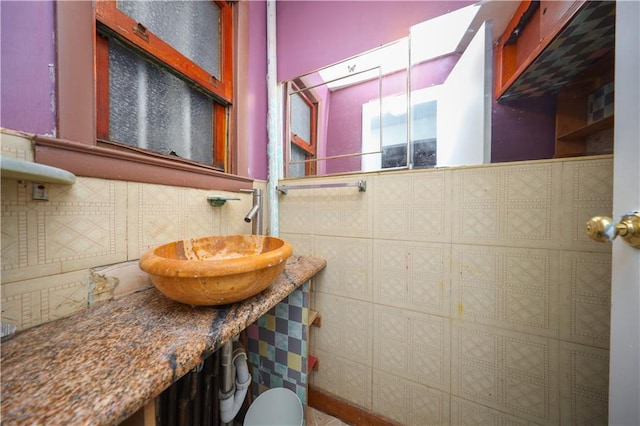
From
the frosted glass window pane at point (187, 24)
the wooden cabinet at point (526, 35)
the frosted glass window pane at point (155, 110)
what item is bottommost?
the frosted glass window pane at point (155, 110)

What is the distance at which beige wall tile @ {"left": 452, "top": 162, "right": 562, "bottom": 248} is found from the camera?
0.68m

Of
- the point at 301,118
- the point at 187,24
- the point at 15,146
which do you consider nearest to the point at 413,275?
the point at 301,118

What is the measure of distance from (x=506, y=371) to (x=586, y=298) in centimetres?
36

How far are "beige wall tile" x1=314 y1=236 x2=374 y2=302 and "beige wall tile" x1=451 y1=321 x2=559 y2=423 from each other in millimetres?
381

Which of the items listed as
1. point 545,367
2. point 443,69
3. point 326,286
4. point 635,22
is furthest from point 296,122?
point 545,367

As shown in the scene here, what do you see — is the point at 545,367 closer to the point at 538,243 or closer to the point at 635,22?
the point at 538,243

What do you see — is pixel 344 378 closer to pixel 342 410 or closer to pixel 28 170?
pixel 342 410

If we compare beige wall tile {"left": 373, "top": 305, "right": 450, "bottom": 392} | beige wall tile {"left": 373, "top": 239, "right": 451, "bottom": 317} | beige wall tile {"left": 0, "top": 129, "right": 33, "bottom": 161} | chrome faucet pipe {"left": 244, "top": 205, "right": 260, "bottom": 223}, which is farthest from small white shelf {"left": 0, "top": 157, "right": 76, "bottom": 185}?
beige wall tile {"left": 373, "top": 305, "right": 450, "bottom": 392}

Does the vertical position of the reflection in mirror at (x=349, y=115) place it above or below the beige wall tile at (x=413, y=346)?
above

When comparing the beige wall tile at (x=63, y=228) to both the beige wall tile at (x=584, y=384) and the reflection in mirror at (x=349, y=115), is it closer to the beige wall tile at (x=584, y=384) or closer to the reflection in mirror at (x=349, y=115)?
the reflection in mirror at (x=349, y=115)

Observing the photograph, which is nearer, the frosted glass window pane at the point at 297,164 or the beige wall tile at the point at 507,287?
the beige wall tile at the point at 507,287

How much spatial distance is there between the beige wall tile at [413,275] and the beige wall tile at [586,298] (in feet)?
1.08

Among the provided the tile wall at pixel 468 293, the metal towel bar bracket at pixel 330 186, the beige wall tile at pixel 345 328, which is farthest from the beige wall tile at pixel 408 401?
the metal towel bar bracket at pixel 330 186

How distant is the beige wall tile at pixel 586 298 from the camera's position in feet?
2.06
